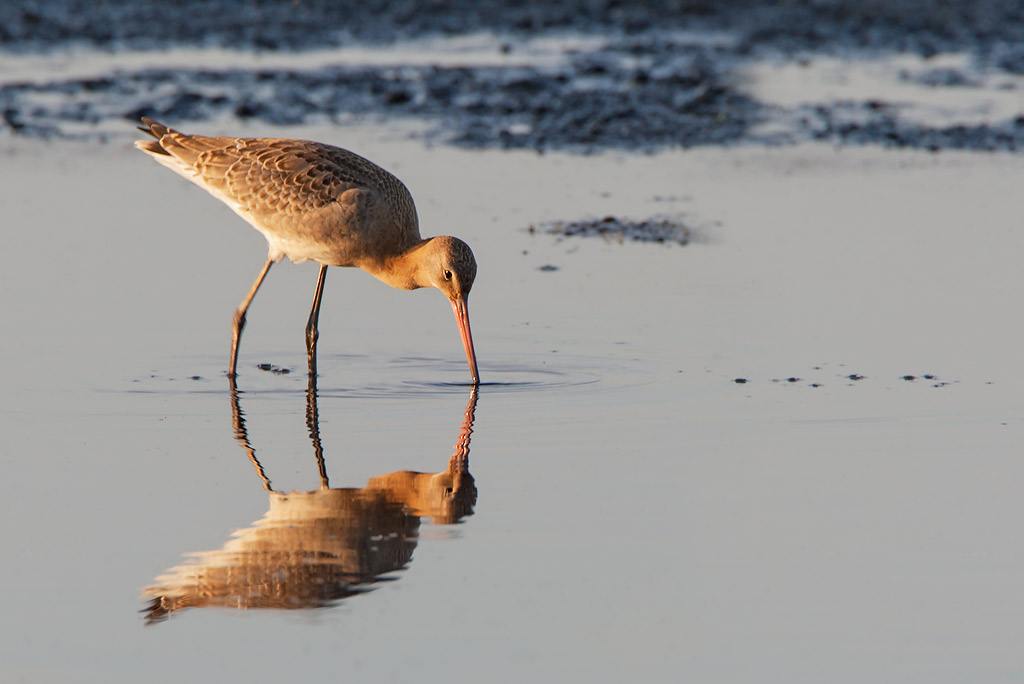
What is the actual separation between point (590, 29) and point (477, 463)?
13.9 m

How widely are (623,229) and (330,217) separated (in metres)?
3.03

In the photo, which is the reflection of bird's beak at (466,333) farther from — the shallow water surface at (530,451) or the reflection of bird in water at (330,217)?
the shallow water surface at (530,451)

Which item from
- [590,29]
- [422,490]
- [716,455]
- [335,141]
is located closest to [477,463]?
[422,490]

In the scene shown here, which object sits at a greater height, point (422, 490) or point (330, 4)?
point (330, 4)

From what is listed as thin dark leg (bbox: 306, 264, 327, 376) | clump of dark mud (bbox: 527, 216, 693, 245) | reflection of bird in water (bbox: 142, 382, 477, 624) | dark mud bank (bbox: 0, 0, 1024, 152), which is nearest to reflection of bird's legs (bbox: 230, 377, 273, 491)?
reflection of bird in water (bbox: 142, 382, 477, 624)

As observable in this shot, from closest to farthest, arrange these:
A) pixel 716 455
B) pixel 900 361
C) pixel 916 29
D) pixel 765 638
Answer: pixel 765 638, pixel 716 455, pixel 900 361, pixel 916 29

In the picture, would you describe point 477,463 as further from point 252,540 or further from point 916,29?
point 916,29

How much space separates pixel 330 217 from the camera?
7285 millimetres

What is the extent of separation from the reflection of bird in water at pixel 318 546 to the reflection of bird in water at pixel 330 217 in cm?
160

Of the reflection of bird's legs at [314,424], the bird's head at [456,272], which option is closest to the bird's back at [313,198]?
the bird's head at [456,272]

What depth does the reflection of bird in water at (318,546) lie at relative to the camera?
4441 mm

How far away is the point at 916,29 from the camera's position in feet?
59.2

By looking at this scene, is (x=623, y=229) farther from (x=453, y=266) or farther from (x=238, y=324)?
(x=238, y=324)

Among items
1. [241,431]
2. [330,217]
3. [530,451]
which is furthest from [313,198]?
[530,451]
